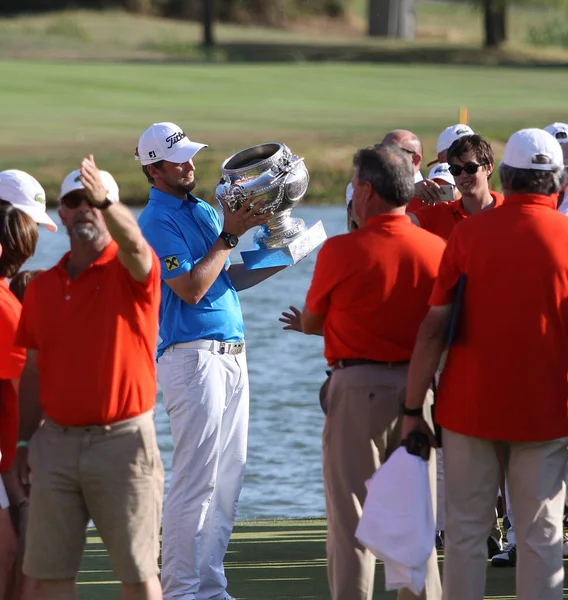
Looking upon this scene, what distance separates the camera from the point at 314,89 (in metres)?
42.3

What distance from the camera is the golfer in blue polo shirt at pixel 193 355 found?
6113 millimetres

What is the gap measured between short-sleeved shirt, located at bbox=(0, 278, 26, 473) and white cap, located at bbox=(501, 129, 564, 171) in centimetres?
183

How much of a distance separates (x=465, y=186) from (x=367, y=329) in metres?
1.62

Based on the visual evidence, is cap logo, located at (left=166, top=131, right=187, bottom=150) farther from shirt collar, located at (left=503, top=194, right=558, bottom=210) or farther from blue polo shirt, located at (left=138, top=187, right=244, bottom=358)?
shirt collar, located at (left=503, top=194, right=558, bottom=210)

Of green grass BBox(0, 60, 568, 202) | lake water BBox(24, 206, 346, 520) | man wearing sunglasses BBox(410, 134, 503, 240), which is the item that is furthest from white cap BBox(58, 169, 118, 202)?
green grass BBox(0, 60, 568, 202)

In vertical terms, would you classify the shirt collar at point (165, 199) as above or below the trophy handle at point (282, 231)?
above

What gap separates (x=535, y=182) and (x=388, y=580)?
147 centimetres

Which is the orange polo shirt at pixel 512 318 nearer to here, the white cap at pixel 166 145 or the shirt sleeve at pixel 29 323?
the shirt sleeve at pixel 29 323

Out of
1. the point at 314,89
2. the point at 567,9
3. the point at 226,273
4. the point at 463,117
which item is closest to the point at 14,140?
the point at 314,89

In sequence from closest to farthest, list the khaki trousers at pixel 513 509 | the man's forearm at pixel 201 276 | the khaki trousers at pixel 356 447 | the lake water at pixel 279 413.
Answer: the khaki trousers at pixel 513 509 → the khaki trousers at pixel 356 447 → the man's forearm at pixel 201 276 → the lake water at pixel 279 413

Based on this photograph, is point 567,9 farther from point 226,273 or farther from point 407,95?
point 226,273

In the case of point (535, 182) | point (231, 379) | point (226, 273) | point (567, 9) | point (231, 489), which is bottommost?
point (567, 9)

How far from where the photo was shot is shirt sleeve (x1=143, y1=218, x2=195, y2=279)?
608 centimetres

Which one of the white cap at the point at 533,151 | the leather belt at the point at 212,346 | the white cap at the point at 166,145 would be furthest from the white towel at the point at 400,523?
the white cap at the point at 166,145
